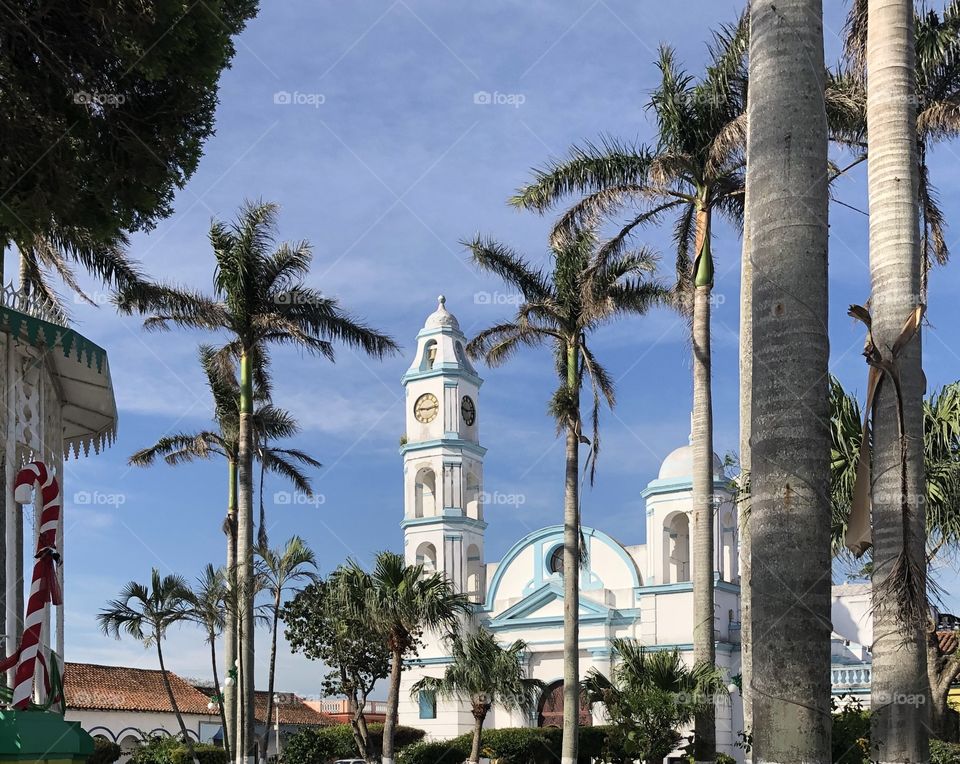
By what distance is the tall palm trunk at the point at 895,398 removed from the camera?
980 cm

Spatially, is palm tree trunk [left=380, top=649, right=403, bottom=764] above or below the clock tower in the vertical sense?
below

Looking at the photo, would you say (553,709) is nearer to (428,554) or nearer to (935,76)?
(428,554)

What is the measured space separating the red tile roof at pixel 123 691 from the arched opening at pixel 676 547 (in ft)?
70.6

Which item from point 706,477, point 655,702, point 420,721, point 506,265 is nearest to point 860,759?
point 655,702

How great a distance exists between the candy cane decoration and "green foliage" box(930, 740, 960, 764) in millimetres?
13414

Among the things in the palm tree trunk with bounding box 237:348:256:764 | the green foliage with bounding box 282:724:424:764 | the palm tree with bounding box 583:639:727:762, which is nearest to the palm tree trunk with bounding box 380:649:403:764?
the palm tree trunk with bounding box 237:348:256:764

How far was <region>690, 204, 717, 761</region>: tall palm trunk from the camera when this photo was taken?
23438mm

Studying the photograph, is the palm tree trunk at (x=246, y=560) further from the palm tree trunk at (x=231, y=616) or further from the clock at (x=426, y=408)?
the clock at (x=426, y=408)

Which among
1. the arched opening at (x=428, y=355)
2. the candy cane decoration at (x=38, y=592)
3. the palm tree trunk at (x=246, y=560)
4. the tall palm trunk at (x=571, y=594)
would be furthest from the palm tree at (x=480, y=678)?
the candy cane decoration at (x=38, y=592)

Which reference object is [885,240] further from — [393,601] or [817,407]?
[393,601]

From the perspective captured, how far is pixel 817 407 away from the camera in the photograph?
21.4 ft

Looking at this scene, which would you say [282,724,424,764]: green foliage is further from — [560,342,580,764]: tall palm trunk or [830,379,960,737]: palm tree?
[830,379,960,737]: palm tree

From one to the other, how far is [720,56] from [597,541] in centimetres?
3562

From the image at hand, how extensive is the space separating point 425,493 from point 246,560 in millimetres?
30442
